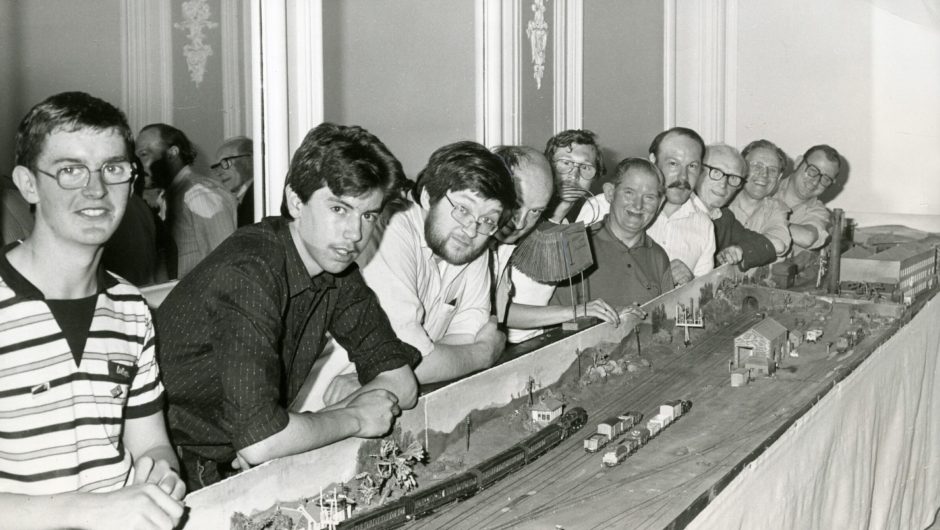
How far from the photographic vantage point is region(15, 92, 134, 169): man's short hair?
76.4 inches

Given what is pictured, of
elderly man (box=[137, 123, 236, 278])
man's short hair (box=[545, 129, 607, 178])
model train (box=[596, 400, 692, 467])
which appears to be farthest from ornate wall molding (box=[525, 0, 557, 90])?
model train (box=[596, 400, 692, 467])

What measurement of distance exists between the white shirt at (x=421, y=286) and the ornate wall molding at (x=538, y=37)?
3227mm

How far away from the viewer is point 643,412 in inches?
130

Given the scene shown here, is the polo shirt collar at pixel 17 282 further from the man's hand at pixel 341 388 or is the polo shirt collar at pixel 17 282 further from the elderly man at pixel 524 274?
the elderly man at pixel 524 274

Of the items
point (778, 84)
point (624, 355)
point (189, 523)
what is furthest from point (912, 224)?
point (189, 523)

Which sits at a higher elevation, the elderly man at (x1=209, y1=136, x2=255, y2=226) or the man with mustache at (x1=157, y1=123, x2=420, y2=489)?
the elderly man at (x1=209, y1=136, x2=255, y2=226)

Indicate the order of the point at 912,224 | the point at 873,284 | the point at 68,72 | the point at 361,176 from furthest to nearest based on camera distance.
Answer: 1. the point at 912,224
2. the point at 873,284
3. the point at 68,72
4. the point at 361,176

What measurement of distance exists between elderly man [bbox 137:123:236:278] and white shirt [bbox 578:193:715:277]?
2.38 metres

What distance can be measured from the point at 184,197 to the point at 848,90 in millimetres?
6822

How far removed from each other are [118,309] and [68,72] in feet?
7.11

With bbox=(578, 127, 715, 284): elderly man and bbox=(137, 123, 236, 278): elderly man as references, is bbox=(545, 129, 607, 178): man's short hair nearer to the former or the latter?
bbox=(578, 127, 715, 284): elderly man

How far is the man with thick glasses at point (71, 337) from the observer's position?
1.87 meters

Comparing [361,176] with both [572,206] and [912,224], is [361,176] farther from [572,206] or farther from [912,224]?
[912,224]

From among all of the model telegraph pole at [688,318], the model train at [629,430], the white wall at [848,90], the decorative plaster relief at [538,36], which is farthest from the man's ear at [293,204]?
the white wall at [848,90]
